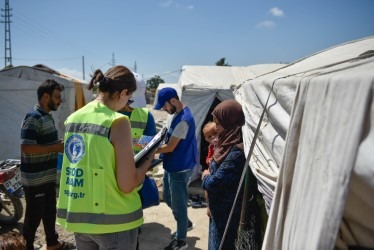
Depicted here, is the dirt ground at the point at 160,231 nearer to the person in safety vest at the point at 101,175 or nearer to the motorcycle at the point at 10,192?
the motorcycle at the point at 10,192

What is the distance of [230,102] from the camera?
223 cm

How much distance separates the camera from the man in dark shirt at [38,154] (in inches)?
113

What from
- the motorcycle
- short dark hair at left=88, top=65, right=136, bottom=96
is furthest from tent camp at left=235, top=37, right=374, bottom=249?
the motorcycle

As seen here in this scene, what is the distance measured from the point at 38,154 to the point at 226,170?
1990 millimetres

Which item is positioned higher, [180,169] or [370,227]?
[370,227]

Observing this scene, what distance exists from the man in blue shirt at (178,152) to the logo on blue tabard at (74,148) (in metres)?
1.49

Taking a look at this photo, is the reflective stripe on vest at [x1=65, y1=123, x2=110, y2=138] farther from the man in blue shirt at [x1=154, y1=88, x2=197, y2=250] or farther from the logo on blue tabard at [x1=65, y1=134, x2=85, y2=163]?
the man in blue shirt at [x1=154, y1=88, x2=197, y2=250]

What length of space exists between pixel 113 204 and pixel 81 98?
23.9 ft

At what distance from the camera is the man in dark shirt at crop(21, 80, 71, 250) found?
9.44 ft

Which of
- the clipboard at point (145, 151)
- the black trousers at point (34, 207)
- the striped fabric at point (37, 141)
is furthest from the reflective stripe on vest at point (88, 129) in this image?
the black trousers at point (34, 207)

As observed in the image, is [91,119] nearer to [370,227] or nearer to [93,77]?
[93,77]

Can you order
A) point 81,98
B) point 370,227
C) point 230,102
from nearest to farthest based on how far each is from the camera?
point 370,227
point 230,102
point 81,98

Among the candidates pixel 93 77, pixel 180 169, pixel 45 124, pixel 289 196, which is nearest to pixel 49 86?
pixel 45 124

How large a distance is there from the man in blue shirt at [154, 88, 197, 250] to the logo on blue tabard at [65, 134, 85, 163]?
1488 mm
